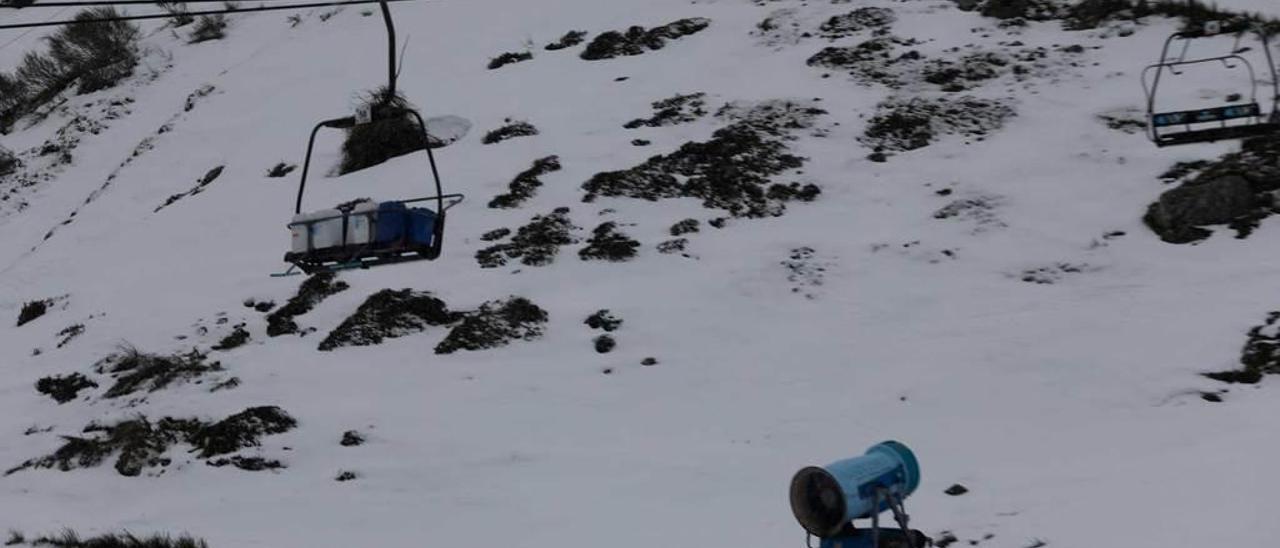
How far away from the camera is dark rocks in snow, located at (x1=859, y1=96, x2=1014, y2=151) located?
1639cm

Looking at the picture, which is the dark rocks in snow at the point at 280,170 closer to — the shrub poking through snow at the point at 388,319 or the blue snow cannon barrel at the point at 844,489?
the shrub poking through snow at the point at 388,319

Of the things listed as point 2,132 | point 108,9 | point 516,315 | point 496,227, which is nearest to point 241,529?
point 516,315

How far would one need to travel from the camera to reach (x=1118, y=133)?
15.1 metres

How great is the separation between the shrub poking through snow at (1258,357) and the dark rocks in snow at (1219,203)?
257cm

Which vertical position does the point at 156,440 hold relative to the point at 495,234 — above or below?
below

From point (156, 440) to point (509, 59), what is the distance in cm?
1434

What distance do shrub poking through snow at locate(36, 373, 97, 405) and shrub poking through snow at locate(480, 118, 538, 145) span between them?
8401 millimetres

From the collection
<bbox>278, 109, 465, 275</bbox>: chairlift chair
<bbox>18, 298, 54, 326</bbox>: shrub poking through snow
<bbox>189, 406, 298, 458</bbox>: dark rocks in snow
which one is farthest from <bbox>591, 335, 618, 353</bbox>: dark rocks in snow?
<bbox>18, 298, 54, 326</bbox>: shrub poking through snow

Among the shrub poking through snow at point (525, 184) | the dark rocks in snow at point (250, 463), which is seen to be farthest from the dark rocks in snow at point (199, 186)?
the dark rocks in snow at point (250, 463)

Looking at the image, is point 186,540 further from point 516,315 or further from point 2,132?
point 2,132

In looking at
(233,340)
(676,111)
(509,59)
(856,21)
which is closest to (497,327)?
(233,340)

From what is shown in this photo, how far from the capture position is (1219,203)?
12211mm

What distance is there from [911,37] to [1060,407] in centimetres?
1283

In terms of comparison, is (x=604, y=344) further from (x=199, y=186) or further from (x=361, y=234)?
(x=199, y=186)
